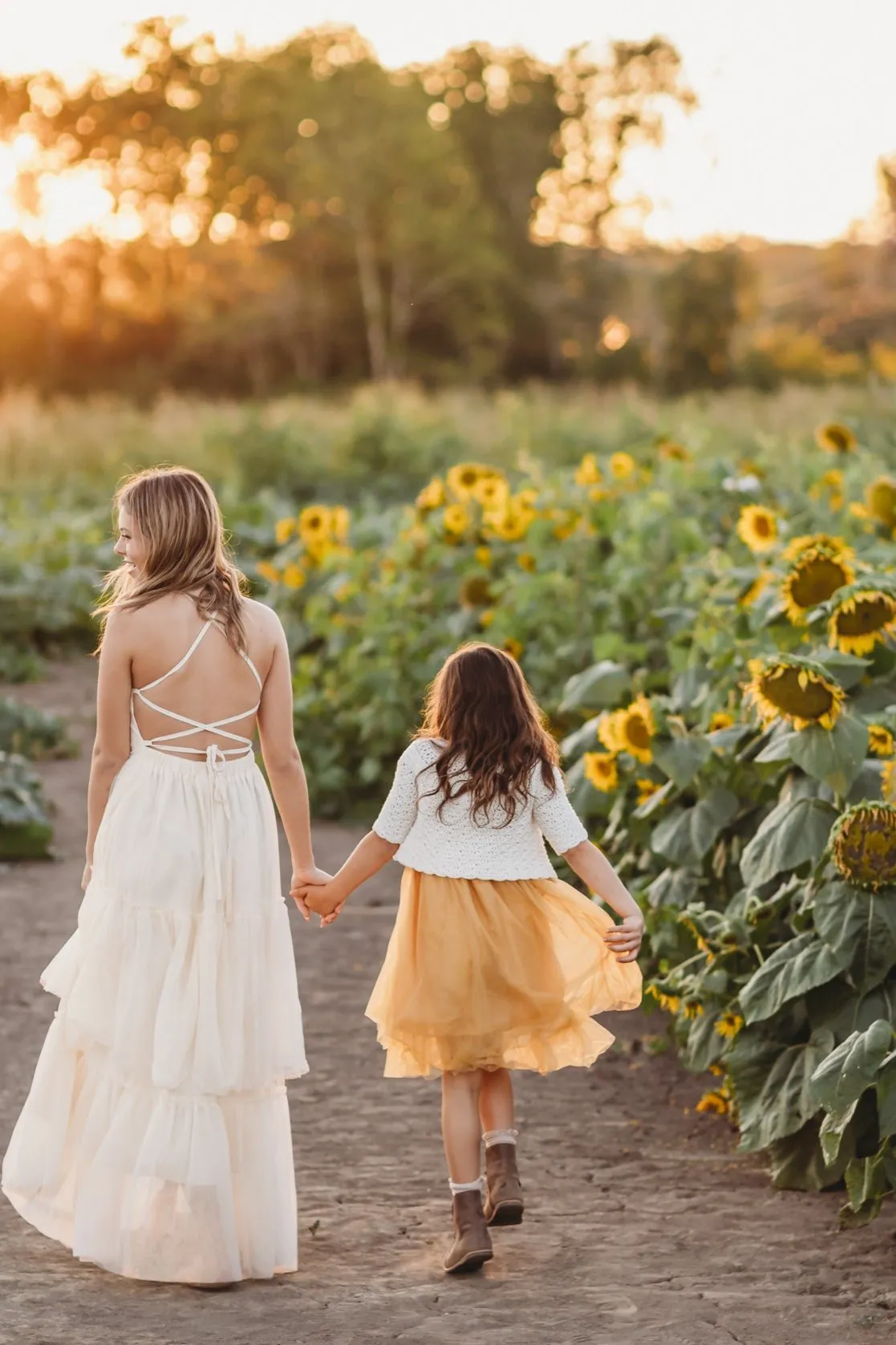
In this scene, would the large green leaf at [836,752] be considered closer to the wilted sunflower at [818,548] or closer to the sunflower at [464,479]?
the wilted sunflower at [818,548]

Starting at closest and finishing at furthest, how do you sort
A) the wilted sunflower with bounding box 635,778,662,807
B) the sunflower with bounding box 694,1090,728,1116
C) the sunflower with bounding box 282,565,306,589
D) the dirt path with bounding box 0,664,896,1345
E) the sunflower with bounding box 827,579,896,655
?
1. the dirt path with bounding box 0,664,896,1345
2. the sunflower with bounding box 827,579,896,655
3. the sunflower with bounding box 694,1090,728,1116
4. the wilted sunflower with bounding box 635,778,662,807
5. the sunflower with bounding box 282,565,306,589

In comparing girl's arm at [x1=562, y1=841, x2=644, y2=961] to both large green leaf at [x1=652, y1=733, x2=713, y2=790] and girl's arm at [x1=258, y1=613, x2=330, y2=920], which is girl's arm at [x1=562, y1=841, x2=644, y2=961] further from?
large green leaf at [x1=652, y1=733, x2=713, y2=790]

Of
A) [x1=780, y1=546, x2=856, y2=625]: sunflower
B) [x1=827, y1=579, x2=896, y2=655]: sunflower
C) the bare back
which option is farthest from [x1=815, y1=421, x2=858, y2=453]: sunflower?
the bare back

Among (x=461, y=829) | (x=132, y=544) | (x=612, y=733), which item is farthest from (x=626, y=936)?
(x=612, y=733)

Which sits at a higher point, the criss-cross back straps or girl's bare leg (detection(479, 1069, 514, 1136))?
the criss-cross back straps

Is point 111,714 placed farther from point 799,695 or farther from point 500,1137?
point 799,695

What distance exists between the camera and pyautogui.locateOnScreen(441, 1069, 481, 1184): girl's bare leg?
10.8 ft

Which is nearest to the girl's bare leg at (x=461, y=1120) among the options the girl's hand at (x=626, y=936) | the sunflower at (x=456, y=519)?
the girl's hand at (x=626, y=936)

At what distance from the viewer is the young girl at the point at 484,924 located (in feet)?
10.8

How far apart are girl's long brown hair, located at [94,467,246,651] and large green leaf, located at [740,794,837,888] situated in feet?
4.13

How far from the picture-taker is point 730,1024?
391 centimetres

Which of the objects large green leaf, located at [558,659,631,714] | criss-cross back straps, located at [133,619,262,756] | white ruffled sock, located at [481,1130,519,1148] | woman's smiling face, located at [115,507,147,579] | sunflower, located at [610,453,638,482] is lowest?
white ruffled sock, located at [481,1130,519,1148]

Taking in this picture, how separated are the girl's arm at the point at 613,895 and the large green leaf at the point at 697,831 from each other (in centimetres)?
95

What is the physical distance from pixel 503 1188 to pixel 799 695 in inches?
47.0
